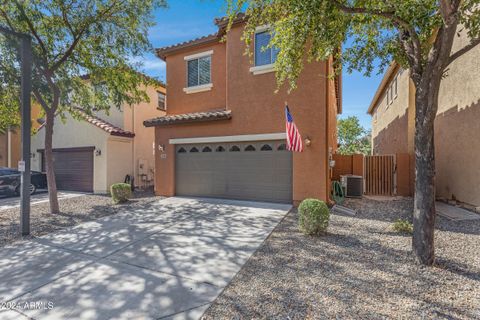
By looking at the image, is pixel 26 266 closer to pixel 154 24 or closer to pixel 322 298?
pixel 322 298

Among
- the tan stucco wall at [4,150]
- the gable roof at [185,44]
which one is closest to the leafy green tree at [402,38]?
the gable roof at [185,44]

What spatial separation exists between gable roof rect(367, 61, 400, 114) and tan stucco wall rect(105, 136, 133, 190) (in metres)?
14.8

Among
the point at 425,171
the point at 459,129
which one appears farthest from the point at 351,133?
the point at 425,171

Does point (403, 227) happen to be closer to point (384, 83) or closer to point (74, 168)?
point (384, 83)

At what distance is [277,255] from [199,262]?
1.53m

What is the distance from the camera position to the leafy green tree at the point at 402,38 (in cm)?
406

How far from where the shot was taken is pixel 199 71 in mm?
11688

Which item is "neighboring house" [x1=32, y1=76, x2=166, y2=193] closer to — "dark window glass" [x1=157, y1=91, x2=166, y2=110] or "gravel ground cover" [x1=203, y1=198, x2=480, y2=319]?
"dark window glass" [x1=157, y1=91, x2=166, y2=110]

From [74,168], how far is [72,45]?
8.34 meters

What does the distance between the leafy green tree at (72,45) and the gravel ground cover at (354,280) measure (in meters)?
8.37

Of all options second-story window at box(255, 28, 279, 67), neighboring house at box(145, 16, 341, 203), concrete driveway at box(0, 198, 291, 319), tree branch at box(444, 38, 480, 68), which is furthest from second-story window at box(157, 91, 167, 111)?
tree branch at box(444, 38, 480, 68)

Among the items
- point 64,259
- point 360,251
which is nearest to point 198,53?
point 64,259

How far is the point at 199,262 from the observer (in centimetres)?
458

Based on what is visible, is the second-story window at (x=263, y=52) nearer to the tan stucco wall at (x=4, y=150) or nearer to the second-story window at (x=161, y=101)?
the second-story window at (x=161, y=101)
